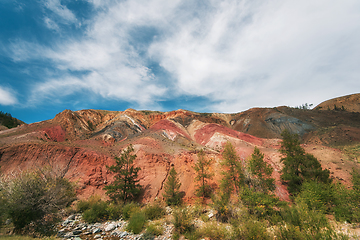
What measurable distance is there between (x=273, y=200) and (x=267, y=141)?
40.3 meters

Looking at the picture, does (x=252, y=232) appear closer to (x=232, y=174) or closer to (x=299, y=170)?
(x=232, y=174)

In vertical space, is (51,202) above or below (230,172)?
above

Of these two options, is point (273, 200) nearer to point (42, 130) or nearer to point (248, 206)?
point (248, 206)

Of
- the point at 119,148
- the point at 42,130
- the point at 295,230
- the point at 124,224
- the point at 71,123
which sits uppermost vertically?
the point at 71,123

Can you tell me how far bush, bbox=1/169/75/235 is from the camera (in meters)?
9.43

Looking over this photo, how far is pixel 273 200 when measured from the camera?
16.0 m

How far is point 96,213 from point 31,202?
9579 mm

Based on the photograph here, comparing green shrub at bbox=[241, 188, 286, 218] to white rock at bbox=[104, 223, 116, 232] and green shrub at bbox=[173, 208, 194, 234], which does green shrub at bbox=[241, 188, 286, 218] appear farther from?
white rock at bbox=[104, 223, 116, 232]

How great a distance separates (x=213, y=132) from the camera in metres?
50.9

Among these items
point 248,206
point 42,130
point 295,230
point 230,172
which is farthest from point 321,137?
point 42,130

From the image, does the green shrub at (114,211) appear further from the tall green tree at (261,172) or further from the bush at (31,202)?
the tall green tree at (261,172)

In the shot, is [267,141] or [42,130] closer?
[42,130]

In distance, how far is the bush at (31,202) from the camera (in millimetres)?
9430

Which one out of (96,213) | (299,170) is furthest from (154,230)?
(299,170)
